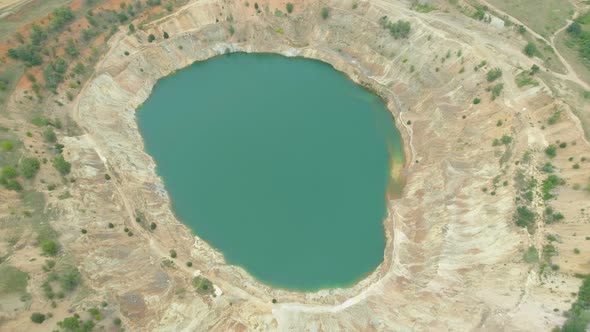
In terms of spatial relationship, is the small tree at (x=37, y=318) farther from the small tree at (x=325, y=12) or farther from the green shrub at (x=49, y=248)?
the small tree at (x=325, y=12)

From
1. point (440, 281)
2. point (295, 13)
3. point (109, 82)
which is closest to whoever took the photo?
point (440, 281)

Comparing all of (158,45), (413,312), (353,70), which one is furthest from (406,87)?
(158,45)

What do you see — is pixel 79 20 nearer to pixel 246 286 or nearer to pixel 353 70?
pixel 353 70

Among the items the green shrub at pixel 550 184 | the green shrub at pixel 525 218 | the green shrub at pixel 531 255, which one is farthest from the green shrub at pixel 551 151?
the green shrub at pixel 531 255

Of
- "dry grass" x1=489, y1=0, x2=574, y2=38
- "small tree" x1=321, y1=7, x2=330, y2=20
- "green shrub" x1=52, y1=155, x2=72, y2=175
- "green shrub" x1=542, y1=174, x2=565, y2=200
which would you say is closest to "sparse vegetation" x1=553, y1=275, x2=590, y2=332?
"green shrub" x1=542, y1=174, x2=565, y2=200

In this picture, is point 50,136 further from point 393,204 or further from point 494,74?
point 494,74

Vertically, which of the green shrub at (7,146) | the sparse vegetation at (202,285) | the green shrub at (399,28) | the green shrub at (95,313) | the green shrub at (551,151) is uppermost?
the green shrub at (399,28)
